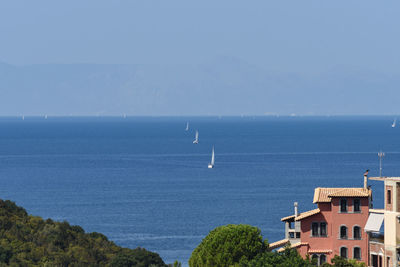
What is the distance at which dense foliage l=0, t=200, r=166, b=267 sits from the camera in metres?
73.8

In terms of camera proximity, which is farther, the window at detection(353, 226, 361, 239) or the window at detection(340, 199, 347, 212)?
the window at detection(340, 199, 347, 212)

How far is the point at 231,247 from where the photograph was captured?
187ft

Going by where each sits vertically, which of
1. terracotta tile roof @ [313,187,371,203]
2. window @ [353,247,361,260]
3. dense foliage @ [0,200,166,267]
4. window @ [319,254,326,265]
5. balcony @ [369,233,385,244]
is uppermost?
terracotta tile roof @ [313,187,371,203]

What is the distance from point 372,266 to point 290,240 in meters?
6.46

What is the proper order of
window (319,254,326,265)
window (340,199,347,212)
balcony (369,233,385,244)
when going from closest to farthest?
balcony (369,233,385,244)
window (340,199,347,212)
window (319,254,326,265)

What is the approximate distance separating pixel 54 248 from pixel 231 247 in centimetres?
2657

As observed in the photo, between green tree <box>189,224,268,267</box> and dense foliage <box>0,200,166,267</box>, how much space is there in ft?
55.1

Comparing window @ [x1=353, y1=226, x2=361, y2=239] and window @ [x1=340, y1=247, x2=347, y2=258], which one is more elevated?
window @ [x1=353, y1=226, x2=361, y2=239]

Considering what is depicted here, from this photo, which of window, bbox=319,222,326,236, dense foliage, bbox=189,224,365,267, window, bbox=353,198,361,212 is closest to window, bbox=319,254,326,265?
window, bbox=319,222,326,236

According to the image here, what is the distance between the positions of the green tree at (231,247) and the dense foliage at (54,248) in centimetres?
1680

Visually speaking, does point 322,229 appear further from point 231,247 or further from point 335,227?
point 231,247

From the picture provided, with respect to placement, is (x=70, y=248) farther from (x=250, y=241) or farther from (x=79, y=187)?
(x=79, y=187)

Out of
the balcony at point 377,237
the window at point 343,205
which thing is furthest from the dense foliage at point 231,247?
the window at point 343,205

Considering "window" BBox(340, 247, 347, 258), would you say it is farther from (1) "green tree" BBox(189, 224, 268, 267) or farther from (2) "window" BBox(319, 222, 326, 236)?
(1) "green tree" BBox(189, 224, 268, 267)
